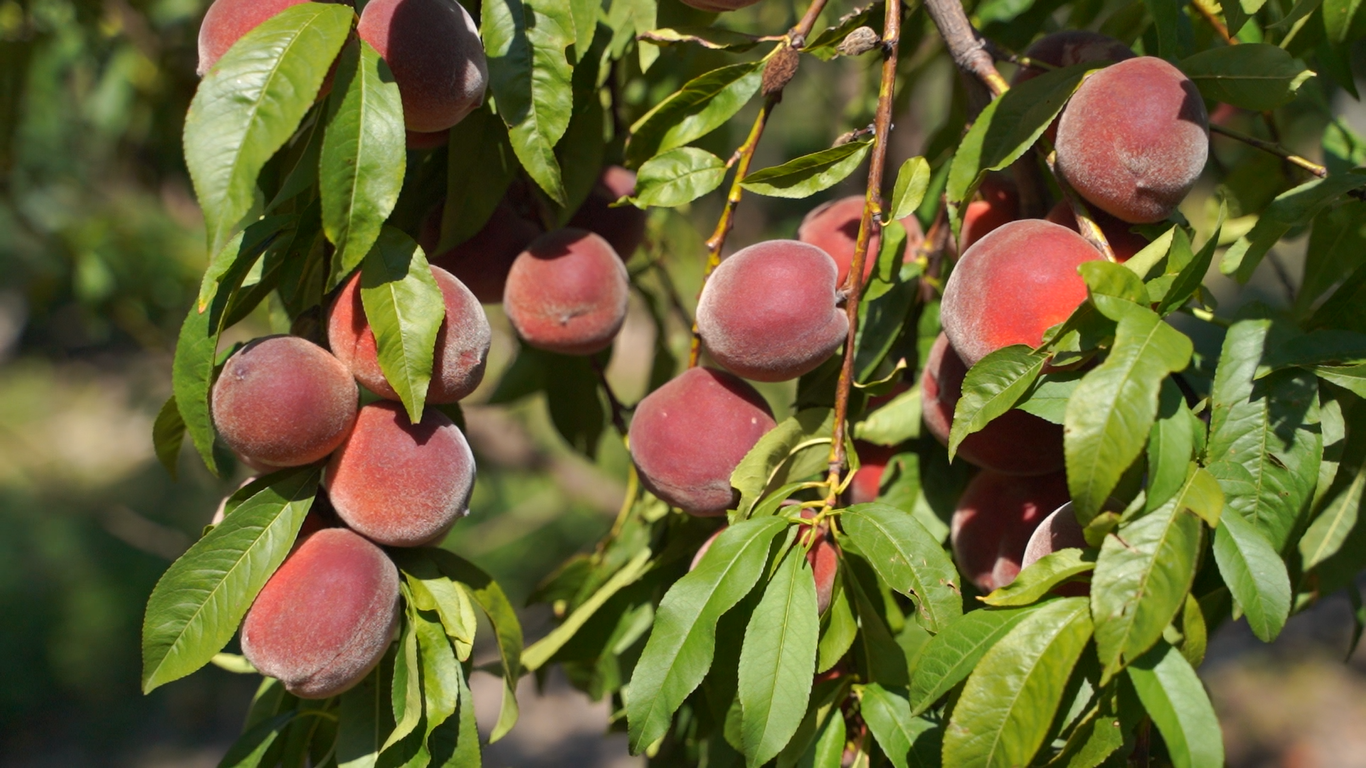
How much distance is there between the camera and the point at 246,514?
0.74 meters

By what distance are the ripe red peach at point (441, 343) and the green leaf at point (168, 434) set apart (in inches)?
6.7

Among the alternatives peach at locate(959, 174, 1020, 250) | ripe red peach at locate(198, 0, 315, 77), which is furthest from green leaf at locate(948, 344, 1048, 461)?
ripe red peach at locate(198, 0, 315, 77)

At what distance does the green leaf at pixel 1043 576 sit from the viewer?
25.1 inches

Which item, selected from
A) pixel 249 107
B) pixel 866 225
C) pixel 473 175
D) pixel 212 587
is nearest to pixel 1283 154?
pixel 866 225

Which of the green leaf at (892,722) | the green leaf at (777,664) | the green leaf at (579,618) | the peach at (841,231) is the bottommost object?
the green leaf at (579,618)

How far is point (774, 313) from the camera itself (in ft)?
2.64

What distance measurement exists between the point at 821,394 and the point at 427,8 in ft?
1.55

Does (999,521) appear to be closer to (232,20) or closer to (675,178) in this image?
(675,178)

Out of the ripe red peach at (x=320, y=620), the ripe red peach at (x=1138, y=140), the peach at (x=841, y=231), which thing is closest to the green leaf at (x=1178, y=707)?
the ripe red peach at (x=1138, y=140)

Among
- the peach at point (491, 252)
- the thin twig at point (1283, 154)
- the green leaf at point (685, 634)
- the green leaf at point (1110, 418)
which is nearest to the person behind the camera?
the green leaf at point (1110, 418)

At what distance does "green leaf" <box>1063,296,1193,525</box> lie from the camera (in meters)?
0.57

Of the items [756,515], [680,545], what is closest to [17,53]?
[680,545]

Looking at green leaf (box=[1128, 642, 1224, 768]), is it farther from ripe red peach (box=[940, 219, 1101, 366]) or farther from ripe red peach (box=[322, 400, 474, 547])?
ripe red peach (box=[322, 400, 474, 547])

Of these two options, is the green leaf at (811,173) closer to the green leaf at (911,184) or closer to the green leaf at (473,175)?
the green leaf at (911,184)
